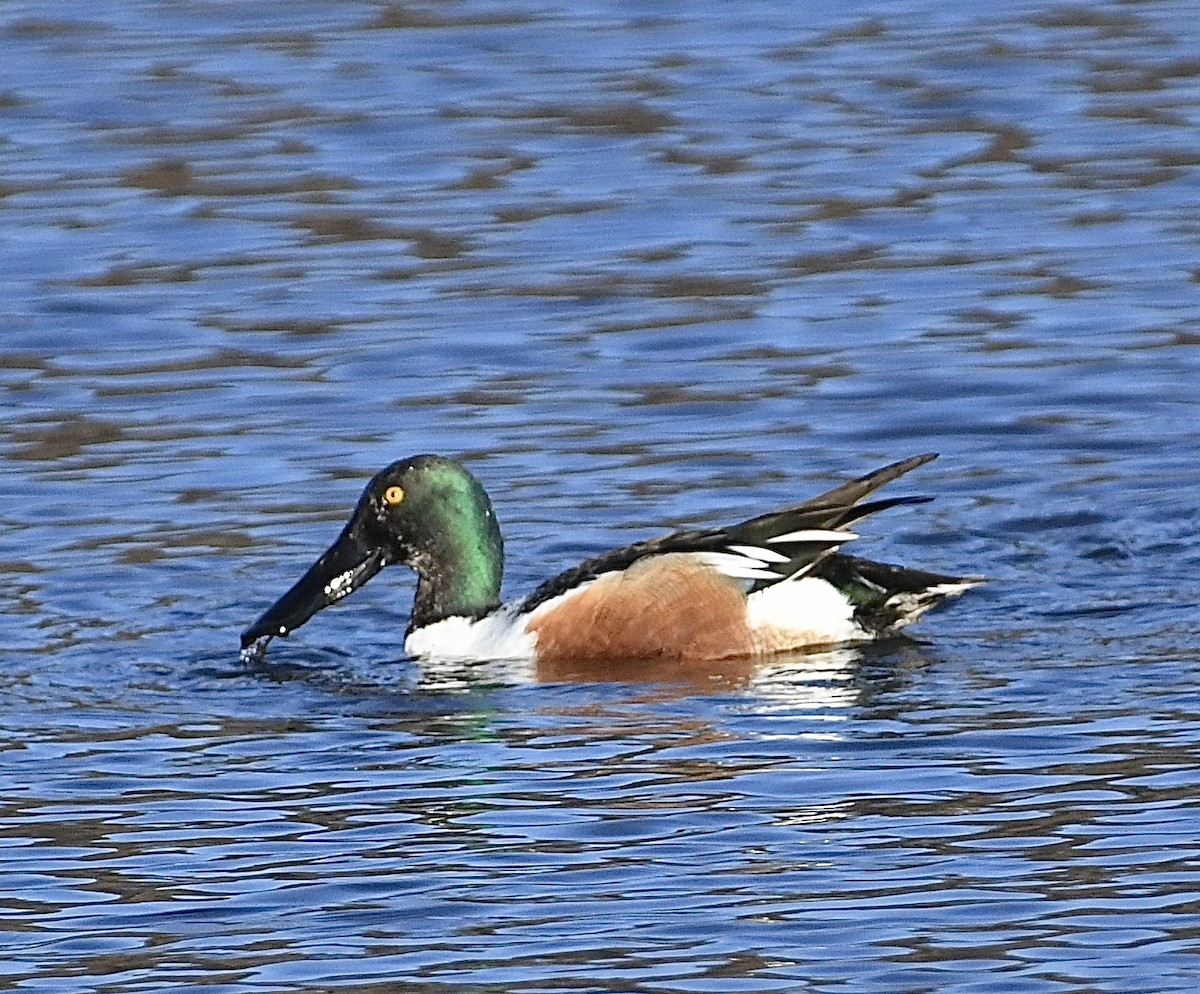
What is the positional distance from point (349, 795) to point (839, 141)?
9124mm

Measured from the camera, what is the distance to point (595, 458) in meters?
11.6

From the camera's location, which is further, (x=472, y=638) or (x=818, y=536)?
(x=472, y=638)

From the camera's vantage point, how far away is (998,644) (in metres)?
9.41

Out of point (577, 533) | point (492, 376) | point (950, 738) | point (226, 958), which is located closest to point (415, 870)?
point (226, 958)

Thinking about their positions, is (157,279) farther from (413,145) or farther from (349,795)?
(349,795)

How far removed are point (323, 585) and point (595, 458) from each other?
75.6 inches

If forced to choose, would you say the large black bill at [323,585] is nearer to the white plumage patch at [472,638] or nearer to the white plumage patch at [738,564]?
the white plumage patch at [472,638]

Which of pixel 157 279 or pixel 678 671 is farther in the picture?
pixel 157 279

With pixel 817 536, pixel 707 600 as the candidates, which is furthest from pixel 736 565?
pixel 817 536

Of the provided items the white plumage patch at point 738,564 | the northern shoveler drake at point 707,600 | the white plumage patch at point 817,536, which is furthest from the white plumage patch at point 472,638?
the white plumage patch at point 817,536

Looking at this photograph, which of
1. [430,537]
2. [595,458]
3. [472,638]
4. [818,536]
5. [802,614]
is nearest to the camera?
[818,536]

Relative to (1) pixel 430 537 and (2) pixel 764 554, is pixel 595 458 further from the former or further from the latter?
(2) pixel 764 554

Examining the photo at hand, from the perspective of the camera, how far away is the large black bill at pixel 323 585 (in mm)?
9719

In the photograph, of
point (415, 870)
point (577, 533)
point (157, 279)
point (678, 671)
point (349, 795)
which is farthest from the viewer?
point (157, 279)
